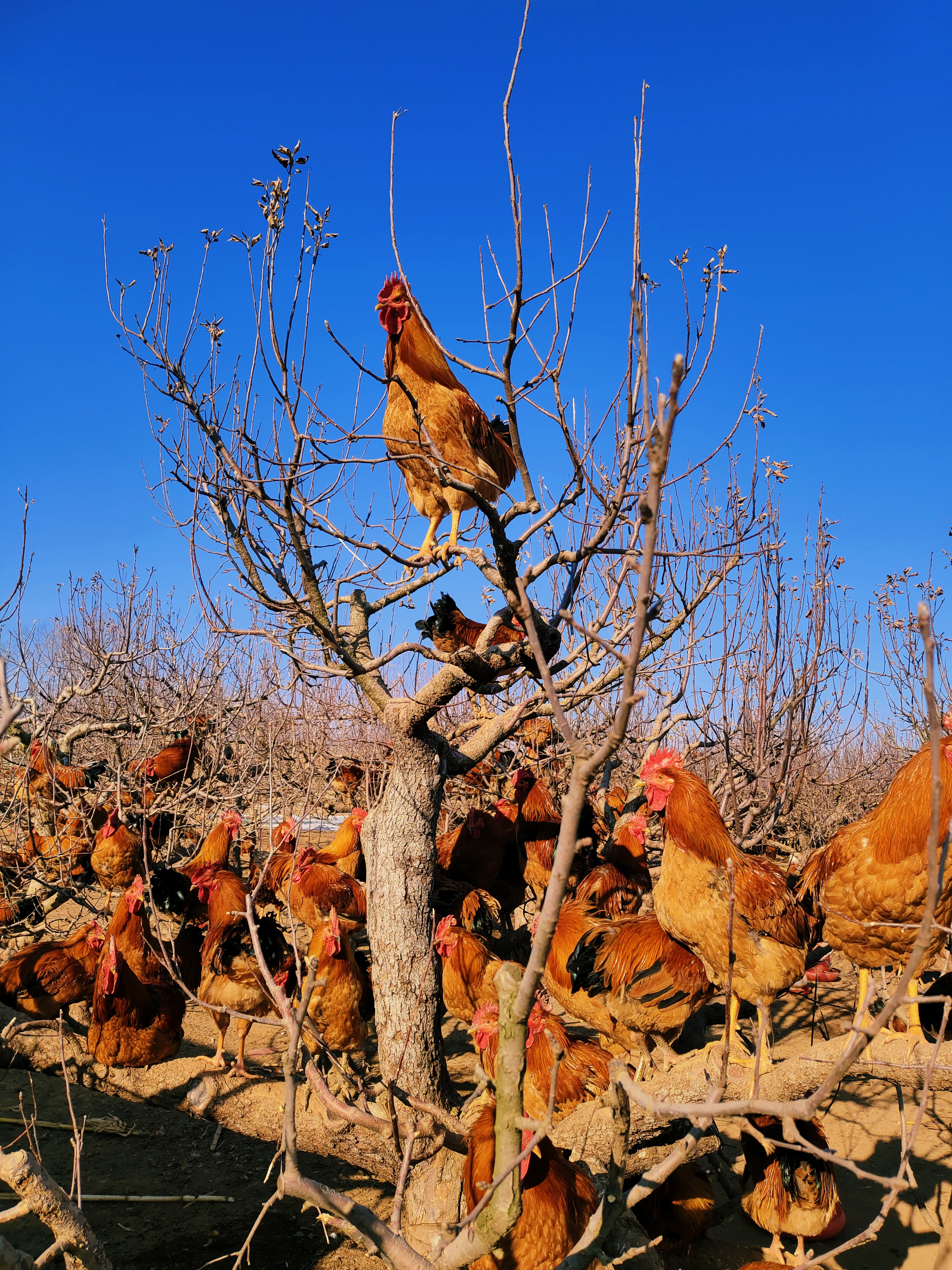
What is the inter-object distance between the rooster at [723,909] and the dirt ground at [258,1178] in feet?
2.10

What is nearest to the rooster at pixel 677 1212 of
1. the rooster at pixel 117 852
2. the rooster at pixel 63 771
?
the rooster at pixel 117 852

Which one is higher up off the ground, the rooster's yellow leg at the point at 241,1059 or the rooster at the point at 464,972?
the rooster at the point at 464,972

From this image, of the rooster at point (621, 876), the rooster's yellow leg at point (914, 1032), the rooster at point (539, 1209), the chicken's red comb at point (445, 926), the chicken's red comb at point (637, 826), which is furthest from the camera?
the chicken's red comb at point (637, 826)

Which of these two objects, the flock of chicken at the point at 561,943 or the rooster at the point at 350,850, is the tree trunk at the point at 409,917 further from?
the rooster at the point at 350,850

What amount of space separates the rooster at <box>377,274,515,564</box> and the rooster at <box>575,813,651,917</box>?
2.93 meters

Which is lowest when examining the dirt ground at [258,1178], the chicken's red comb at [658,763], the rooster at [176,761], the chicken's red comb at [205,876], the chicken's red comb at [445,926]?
the dirt ground at [258,1178]

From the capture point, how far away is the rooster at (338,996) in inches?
203

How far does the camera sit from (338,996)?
5.16 meters

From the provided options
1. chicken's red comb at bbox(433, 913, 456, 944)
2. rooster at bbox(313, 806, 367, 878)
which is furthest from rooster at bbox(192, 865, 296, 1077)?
rooster at bbox(313, 806, 367, 878)

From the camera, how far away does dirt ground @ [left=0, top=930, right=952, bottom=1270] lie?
390cm

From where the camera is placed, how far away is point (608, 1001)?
179 inches

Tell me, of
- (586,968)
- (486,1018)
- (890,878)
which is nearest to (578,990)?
(586,968)

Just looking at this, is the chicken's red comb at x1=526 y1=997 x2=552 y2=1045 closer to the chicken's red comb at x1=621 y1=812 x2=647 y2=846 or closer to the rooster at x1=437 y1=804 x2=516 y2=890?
the chicken's red comb at x1=621 y1=812 x2=647 y2=846

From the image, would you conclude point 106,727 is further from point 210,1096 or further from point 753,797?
point 753,797
